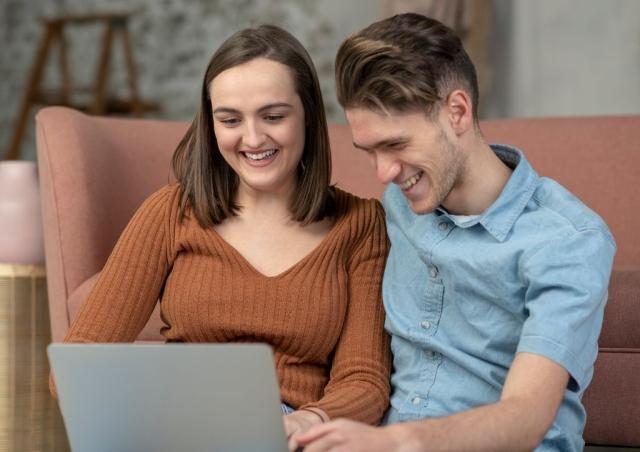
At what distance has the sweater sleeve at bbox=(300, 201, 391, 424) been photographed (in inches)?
59.1

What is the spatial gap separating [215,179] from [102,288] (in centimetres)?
26

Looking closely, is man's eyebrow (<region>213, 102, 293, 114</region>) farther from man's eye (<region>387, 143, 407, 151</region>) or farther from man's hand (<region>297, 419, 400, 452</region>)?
man's hand (<region>297, 419, 400, 452</region>)

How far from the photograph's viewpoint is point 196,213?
5.52 ft

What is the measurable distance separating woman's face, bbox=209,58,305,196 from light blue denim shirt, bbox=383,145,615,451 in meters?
0.22

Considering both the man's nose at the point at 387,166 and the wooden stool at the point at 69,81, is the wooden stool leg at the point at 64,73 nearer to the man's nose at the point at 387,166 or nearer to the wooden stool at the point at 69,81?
the wooden stool at the point at 69,81

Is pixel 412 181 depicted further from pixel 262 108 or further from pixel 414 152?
pixel 262 108

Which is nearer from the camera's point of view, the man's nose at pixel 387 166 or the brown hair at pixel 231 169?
the man's nose at pixel 387 166

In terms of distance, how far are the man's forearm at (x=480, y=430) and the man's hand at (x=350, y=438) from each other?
0.01 m

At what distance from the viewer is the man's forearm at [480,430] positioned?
115 centimetres

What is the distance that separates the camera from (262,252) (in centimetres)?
168

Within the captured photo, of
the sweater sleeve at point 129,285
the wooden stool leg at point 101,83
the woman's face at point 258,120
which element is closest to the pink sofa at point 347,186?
the sweater sleeve at point 129,285

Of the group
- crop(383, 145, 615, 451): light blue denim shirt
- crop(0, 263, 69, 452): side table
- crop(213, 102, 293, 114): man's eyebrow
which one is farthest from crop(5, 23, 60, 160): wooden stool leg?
crop(383, 145, 615, 451): light blue denim shirt

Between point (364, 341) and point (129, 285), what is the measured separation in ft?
1.26

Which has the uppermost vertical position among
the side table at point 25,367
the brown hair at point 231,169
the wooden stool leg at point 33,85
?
the brown hair at point 231,169
